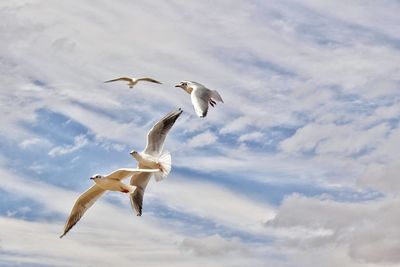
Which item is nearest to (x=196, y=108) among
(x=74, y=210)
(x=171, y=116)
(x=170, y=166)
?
(x=170, y=166)

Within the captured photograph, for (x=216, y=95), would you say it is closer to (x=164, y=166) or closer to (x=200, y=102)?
(x=200, y=102)

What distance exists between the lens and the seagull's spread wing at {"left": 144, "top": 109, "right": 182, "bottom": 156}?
1149 inches

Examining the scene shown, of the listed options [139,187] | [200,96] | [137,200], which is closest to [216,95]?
[200,96]

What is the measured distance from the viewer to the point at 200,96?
89.7ft

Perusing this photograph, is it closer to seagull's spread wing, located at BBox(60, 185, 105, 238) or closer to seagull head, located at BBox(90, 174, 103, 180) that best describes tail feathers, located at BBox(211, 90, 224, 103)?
seagull head, located at BBox(90, 174, 103, 180)

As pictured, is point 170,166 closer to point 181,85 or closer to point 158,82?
point 181,85

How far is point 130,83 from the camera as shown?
33.5m

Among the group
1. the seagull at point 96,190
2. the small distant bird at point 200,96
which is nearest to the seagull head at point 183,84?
the small distant bird at point 200,96

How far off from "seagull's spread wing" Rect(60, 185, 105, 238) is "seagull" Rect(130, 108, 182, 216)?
183 centimetres

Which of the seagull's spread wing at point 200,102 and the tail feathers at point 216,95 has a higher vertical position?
the tail feathers at point 216,95

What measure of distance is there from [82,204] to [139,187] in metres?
2.79

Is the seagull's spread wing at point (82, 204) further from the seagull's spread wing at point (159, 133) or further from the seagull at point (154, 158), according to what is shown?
the seagull's spread wing at point (159, 133)

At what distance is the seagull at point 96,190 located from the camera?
26438mm

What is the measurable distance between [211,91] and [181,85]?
1974mm
